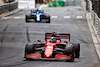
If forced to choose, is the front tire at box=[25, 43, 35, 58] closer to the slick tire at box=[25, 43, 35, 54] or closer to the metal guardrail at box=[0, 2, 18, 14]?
the slick tire at box=[25, 43, 35, 54]

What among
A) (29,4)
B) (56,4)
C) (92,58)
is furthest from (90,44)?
(29,4)

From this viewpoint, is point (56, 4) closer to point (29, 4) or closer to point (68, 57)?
point (29, 4)

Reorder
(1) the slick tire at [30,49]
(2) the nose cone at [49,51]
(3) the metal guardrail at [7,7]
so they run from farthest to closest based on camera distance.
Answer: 1. (3) the metal guardrail at [7,7]
2. (1) the slick tire at [30,49]
3. (2) the nose cone at [49,51]

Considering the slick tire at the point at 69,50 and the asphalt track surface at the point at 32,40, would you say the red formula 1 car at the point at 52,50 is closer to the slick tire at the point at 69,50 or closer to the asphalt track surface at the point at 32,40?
the slick tire at the point at 69,50

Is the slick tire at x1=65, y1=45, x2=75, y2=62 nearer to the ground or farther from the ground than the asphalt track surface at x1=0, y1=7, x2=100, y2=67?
farther from the ground

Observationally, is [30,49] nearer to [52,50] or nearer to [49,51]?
[49,51]

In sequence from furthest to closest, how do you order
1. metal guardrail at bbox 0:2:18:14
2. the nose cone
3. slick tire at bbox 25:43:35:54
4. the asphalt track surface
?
metal guardrail at bbox 0:2:18:14 → slick tire at bbox 25:43:35:54 → the nose cone → the asphalt track surface

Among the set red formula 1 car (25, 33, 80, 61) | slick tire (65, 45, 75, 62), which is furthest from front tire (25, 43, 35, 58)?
slick tire (65, 45, 75, 62)

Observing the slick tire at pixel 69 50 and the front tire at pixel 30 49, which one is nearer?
the slick tire at pixel 69 50

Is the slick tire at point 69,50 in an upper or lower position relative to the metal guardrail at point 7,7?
upper

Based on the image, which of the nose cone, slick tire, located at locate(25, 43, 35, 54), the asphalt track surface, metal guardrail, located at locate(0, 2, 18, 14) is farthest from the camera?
metal guardrail, located at locate(0, 2, 18, 14)

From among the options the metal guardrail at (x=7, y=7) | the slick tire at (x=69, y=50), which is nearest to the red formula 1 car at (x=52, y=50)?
the slick tire at (x=69, y=50)

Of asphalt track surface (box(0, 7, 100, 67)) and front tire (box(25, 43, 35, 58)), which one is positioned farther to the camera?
front tire (box(25, 43, 35, 58))

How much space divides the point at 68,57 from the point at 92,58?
2633 mm
